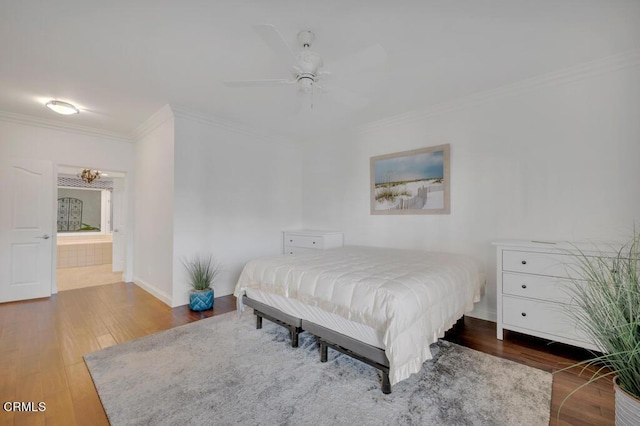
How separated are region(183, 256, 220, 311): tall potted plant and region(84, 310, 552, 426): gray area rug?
89 cm

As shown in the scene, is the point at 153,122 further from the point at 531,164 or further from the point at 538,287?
the point at 538,287

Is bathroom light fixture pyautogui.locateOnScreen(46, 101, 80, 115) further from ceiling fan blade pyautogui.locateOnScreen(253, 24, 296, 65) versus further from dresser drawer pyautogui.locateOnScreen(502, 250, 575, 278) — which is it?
dresser drawer pyautogui.locateOnScreen(502, 250, 575, 278)

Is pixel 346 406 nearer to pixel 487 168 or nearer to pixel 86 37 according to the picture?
pixel 487 168

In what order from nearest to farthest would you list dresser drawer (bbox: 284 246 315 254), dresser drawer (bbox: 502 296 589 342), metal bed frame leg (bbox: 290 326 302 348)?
1. dresser drawer (bbox: 502 296 589 342)
2. metal bed frame leg (bbox: 290 326 302 348)
3. dresser drawer (bbox: 284 246 315 254)

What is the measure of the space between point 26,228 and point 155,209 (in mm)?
1869

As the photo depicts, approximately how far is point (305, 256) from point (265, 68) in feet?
6.25

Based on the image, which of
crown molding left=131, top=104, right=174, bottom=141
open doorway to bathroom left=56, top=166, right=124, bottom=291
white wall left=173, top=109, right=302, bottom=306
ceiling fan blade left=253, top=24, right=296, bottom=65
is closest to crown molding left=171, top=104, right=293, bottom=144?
white wall left=173, top=109, right=302, bottom=306

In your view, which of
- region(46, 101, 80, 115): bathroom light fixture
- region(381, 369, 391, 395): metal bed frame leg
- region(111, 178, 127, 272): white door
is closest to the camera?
region(381, 369, 391, 395): metal bed frame leg

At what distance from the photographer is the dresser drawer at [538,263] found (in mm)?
2309

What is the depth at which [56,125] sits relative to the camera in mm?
4152

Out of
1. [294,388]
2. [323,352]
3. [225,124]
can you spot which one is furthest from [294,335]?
[225,124]

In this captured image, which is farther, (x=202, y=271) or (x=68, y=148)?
(x=68, y=148)

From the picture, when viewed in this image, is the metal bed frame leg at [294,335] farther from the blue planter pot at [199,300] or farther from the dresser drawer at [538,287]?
the dresser drawer at [538,287]

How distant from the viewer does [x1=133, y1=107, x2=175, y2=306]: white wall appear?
367cm
